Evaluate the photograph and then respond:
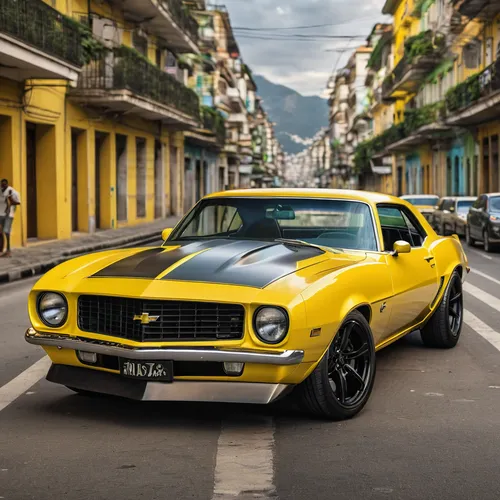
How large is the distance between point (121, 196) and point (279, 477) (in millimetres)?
30409

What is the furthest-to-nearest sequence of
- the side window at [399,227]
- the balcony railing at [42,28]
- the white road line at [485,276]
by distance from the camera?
the balcony railing at [42,28]
the white road line at [485,276]
the side window at [399,227]

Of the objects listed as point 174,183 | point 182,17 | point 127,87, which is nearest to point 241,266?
point 127,87

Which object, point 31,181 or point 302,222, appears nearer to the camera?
point 302,222

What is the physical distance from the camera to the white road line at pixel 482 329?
835 cm

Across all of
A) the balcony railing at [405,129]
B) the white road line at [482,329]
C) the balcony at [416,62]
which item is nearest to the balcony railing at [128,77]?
the balcony railing at [405,129]

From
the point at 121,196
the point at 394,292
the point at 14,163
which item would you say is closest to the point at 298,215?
the point at 394,292

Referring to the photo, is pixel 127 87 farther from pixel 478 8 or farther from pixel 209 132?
pixel 209 132

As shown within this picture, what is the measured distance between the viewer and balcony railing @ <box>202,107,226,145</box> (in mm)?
49875

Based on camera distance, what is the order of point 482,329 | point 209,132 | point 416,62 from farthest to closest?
point 209,132, point 416,62, point 482,329

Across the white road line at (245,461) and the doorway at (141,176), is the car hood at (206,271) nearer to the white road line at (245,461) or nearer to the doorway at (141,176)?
the white road line at (245,461)

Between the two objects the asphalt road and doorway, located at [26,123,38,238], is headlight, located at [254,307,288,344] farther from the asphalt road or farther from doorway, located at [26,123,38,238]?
doorway, located at [26,123,38,238]

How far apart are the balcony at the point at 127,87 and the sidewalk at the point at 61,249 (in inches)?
161

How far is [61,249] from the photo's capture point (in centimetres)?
2152

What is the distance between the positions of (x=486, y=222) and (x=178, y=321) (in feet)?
60.0
